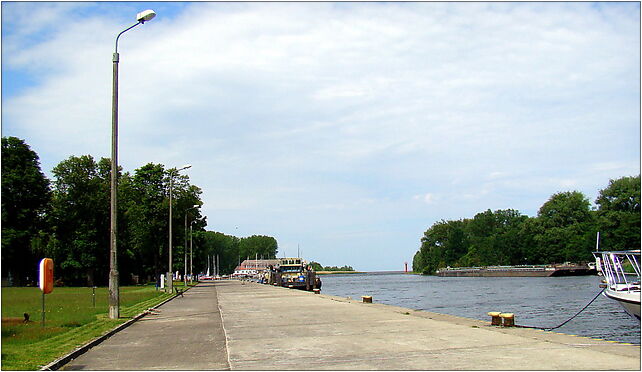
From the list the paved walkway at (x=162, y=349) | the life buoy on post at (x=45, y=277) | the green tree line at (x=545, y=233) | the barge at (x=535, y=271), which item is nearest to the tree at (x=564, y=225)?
the green tree line at (x=545, y=233)

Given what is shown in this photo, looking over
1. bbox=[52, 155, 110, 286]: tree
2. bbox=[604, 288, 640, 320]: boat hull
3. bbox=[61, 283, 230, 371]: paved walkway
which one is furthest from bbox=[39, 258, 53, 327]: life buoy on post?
bbox=[52, 155, 110, 286]: tree

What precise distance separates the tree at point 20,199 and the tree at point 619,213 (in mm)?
79503

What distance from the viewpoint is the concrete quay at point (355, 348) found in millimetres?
11484

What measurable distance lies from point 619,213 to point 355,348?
102 metres

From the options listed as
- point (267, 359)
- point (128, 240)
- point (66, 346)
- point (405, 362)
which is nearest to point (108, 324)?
point (66, 346)

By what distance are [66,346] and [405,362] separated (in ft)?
24.3

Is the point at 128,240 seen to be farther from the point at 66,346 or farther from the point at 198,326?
the point at 66,346

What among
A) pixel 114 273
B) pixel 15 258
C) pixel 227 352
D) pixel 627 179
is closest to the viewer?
pixel 227 352

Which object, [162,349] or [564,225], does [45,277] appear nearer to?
[162,349]

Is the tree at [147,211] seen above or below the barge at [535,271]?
above

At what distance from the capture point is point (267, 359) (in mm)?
12664

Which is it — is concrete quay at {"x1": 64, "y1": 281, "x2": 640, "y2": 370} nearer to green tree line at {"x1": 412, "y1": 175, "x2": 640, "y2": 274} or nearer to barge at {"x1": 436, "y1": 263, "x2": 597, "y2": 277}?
barge at {"x1": 436, "y1": 263, "x2": 597, "y2": 277}

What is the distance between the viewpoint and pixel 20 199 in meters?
66.3

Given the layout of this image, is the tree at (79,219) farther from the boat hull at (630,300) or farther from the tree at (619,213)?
the tree at (619,213)
